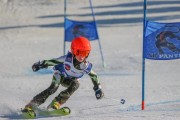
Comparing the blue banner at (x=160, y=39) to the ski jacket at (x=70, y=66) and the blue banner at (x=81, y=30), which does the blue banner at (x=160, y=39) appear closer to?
A: the ski jacket at (x=70, y=66)

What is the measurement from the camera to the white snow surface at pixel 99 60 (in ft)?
27.0

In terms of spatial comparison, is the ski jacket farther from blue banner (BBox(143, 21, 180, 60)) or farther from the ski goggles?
blue banner (BBox(143, 21, 180, 60))

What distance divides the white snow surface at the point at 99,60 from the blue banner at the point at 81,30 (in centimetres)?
95

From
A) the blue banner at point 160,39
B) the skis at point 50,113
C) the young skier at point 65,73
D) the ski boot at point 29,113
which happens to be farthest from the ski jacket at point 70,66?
the blue banner at point 160,39

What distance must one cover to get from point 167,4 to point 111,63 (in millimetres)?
14722

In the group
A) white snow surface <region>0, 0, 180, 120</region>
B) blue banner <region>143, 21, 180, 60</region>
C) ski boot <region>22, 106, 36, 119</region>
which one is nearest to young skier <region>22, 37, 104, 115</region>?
ski boot <region>22, 106, 36, 119</region>

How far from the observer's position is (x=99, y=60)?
1507 cm

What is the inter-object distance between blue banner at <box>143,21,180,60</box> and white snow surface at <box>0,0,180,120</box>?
0.83 m

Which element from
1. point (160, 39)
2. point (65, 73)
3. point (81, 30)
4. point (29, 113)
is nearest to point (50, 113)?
point (29, 113)

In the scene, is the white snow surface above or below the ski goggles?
below

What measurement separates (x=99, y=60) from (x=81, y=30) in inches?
73.4

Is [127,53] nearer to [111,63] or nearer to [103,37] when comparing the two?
[111,63]

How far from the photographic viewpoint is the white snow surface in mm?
8219

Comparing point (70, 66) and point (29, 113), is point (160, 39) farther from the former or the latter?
point (29, 113)
